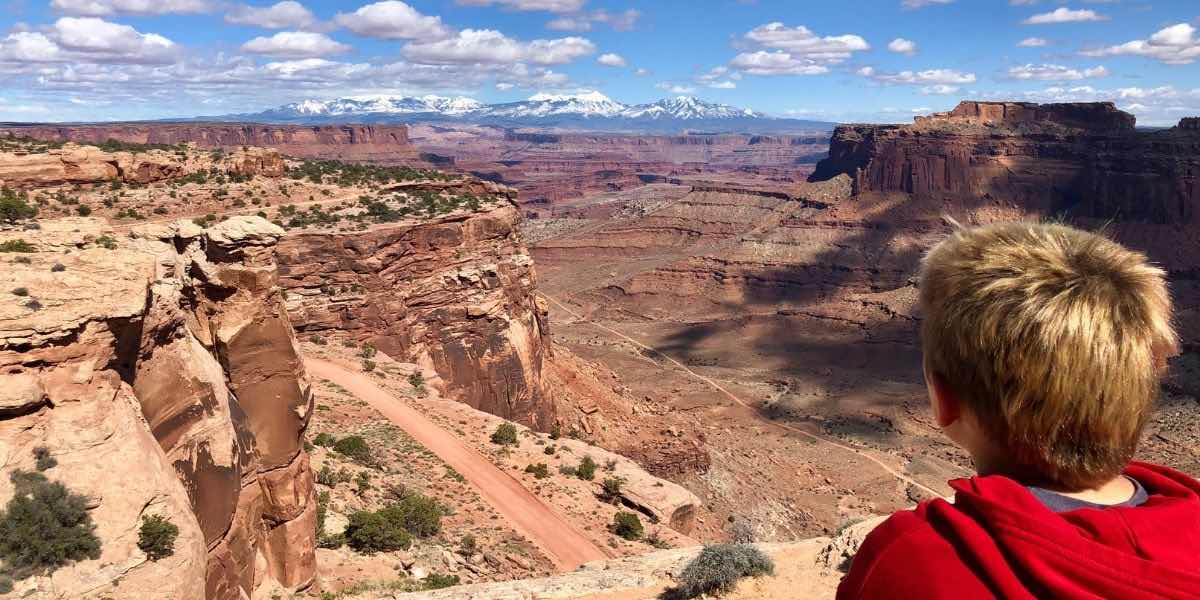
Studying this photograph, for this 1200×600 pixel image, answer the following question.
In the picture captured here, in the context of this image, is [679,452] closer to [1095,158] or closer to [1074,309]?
[1074,309]

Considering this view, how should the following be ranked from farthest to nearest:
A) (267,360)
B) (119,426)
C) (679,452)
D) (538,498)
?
(679,452) < (538,498) < (267,360) < (119,426)

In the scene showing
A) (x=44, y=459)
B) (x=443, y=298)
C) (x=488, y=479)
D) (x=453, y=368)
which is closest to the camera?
(x=44, y=459)

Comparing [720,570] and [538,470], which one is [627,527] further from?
[720,570]

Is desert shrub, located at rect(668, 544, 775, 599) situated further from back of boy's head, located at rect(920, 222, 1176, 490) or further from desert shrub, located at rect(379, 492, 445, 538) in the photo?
back of boy's head, located at rect(920, 222, 1176, 490)

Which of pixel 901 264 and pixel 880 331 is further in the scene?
pixel 901 264

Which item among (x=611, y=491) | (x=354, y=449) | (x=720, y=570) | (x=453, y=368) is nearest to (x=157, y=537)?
(x=720, y=570)

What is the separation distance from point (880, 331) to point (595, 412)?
130 ft

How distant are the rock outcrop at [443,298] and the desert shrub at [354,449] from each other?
26.2ft

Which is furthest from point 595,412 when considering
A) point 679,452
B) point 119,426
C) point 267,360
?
point 119,426

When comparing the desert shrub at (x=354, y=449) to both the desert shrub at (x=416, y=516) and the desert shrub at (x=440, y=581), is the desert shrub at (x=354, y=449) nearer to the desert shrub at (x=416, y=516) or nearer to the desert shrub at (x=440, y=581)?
the desert shrub at (x=416, y=516)

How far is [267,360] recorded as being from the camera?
1466 cm

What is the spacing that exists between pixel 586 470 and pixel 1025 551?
23491 millimetres

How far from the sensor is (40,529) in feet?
23.6

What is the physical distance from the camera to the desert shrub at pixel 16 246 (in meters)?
9.16
